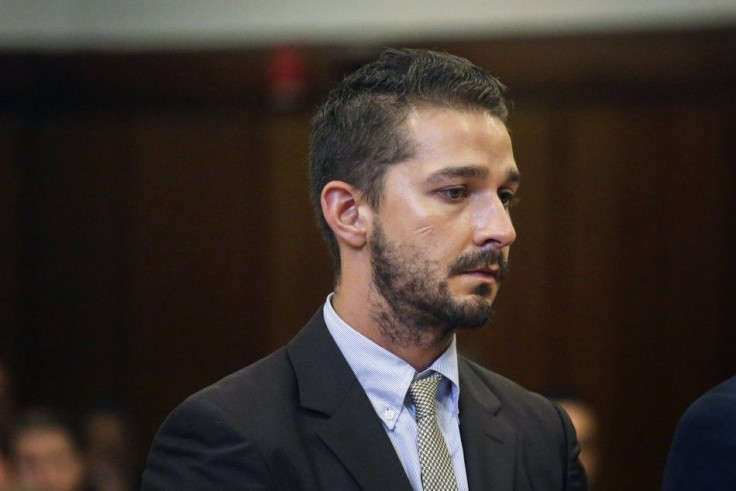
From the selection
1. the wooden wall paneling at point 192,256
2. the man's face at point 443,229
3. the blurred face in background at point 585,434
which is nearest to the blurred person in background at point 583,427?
the blurred face in background at point 585,434

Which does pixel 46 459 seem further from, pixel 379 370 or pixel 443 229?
pixel 443 229

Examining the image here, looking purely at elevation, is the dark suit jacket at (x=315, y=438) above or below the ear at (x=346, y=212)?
below

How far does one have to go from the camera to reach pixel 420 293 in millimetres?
2406

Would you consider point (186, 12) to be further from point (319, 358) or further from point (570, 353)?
point (319, 358)

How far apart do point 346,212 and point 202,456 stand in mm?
557

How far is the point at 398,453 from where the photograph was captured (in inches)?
94.0

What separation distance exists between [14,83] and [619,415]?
12.2 feet

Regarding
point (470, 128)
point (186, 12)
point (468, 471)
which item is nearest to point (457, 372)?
point (468, 471)

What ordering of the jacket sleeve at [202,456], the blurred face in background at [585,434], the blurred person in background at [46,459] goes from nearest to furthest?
the jacket sleeve at [202,456]
the blurred face in background at [585,434]
the blurred person in background at [46,459]

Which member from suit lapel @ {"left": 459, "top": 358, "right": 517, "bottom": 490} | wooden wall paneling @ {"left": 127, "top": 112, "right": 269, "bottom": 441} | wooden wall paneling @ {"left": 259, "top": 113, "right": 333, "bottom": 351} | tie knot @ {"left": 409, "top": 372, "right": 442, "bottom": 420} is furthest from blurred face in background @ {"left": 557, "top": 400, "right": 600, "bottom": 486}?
tie knot @ {"left": 409, "top": 372, "right": 442, "bottom": 420}

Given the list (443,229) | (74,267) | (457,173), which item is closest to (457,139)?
(457,173)

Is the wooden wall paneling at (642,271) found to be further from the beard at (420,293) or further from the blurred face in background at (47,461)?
the beard at (420,293)

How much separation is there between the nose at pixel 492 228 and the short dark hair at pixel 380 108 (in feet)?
0.59

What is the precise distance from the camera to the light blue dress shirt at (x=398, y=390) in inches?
94.7
